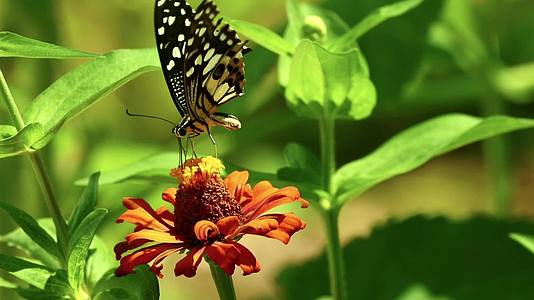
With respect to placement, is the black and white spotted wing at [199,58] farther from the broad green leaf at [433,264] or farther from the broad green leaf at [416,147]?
the broad green leaf at [433,264]

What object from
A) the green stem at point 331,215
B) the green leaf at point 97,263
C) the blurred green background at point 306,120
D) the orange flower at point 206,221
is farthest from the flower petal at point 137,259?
the blurred green background at point 306,120

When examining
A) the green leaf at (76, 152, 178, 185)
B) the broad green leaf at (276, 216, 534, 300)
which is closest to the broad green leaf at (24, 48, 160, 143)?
the green leaf at (76, 152, 178, 185)

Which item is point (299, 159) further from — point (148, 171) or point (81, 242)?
point (81, 242)

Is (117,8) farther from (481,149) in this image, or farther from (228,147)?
(481,149)

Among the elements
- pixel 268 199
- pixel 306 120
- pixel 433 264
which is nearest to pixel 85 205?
pixel 268 199

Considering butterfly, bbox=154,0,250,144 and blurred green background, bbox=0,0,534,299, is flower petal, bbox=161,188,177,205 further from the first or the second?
blurred green background, bbox=0,0,534,299

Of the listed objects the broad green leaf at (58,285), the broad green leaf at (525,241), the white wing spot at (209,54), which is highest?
the white wing spot at (209,54)
